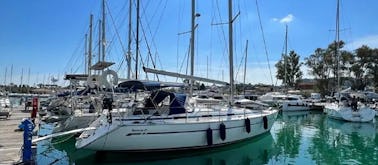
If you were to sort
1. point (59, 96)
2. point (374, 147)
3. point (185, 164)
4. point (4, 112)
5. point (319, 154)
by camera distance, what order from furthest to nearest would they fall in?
point (59, 96)
point (4, 112)
point (374, 147)
point (319, 154)
point (185, 164)

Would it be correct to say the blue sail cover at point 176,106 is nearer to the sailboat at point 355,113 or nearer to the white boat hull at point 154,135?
the white boat hull at point 154,135

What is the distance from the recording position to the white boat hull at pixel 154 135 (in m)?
13.2

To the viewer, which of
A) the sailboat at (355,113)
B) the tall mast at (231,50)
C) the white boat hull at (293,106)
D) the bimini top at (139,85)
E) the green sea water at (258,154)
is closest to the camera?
the green sea water at (258,154)

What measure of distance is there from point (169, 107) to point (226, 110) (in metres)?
3.56

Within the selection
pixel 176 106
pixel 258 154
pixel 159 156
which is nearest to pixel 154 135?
pixel 159 156

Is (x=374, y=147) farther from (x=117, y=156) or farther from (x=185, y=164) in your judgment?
(x=117, y=156)

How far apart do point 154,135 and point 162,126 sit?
18.7 inches

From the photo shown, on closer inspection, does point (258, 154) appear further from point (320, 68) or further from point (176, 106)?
point (320, 68)

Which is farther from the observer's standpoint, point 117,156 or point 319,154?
point 319,154

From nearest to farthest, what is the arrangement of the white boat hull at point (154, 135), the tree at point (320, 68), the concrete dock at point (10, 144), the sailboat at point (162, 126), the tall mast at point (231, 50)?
1. the concrete dock at point (10, 144)
2. the white boat hull at point (154, 135)
3. the sailboat at point (162, 126)
4. the tall mast at point (231, 50)
5. the tree at point (320, 68)

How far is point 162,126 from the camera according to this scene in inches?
547

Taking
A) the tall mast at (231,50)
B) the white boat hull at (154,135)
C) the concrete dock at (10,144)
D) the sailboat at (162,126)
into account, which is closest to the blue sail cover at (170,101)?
the sailboat at (162,126)

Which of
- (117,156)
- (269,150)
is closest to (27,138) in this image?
(117,156)

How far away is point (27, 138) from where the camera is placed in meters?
10.7
